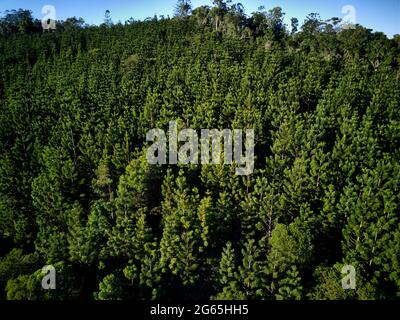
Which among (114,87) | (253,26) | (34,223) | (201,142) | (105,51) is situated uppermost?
(253,26)

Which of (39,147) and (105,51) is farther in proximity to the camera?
(105,51)

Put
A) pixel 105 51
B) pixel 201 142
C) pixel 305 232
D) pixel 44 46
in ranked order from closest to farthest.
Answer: pixel 305 232 < pixel 201 142 < pixel 105 51 < pixel 44 46

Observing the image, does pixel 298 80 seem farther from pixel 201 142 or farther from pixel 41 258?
pixel 41 258

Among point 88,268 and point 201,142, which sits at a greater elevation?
point 201,142

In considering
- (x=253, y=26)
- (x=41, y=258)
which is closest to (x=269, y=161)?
(x=41, y=258)

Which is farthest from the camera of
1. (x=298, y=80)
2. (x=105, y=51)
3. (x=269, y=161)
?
(x=105, y=51)

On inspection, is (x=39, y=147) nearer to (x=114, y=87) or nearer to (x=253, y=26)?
(x=114, y=87)

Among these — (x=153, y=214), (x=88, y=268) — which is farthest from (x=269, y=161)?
(x=88, y=268)
